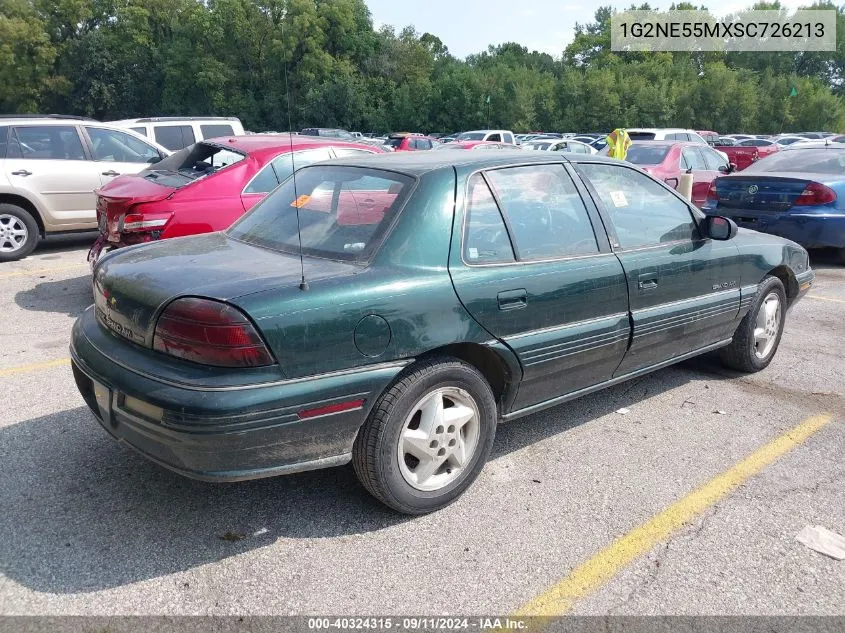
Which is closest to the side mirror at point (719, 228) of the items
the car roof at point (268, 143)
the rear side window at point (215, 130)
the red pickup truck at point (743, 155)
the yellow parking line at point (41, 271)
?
the car roof at point (268, 143)

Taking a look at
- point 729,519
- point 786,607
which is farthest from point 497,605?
point 729,519

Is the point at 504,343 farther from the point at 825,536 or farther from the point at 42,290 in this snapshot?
the point at 42,290

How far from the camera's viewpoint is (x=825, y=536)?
10.3 ft

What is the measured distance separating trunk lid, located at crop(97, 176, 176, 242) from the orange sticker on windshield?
298 centimetres

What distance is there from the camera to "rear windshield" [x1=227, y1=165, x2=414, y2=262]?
3.26 metres

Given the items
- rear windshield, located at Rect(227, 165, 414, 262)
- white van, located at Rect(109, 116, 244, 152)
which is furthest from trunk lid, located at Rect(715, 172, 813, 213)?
white van, located at Rect(109, 116, 244, 152)

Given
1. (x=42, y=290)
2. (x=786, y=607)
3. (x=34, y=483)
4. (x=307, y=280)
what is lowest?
(x=786, y=607)


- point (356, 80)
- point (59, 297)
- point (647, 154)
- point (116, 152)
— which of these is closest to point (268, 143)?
point (59, 297)

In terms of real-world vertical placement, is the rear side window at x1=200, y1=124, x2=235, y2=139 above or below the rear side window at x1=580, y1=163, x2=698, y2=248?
above

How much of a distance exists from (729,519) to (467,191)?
6.35 ft

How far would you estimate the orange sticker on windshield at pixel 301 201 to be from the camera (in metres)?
3.73

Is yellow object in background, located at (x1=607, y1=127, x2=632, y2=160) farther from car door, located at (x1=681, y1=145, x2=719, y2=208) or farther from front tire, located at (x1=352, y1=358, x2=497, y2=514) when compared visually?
front tire, located at (x1=352, y1=358, x2=497, y2=514)

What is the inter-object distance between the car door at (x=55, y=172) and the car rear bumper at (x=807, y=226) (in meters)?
8.46

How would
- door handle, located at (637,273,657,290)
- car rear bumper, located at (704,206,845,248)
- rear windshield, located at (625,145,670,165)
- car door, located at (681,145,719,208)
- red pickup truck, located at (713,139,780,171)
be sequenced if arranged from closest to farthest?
door handle, located at (637,273,657,290), car rear bumper, located at (704,206,845,248), rear windshield, located at (625,145,670,165), car door, located at (681,145,719,208), red pickup truck, located at (713,139,780,171)
